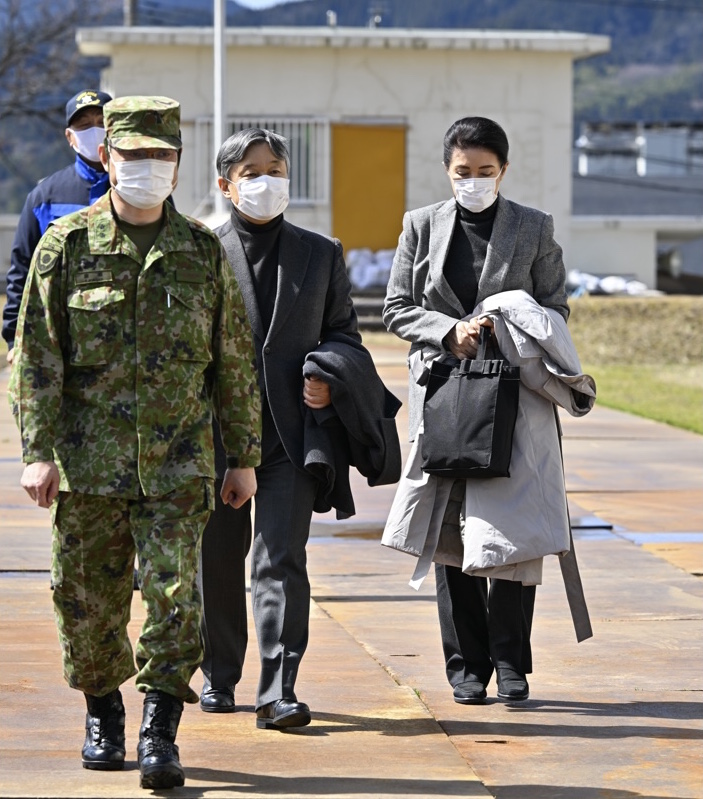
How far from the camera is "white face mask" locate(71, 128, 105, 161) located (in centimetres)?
722

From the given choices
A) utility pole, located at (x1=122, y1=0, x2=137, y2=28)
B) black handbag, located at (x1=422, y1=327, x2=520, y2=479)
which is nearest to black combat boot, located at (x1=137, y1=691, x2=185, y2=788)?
black handbag, located at (x1=422, y1=327, x2=520, y2=479)

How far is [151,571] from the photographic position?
14.8 feet

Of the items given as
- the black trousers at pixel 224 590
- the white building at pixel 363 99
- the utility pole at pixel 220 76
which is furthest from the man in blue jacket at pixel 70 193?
the white building at pixel 363 99

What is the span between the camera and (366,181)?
27.3 m

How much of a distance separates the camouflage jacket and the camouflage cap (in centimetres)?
22

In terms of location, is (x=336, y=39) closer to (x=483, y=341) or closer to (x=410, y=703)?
(x=483, y=341)

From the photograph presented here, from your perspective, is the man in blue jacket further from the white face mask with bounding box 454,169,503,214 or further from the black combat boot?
the black combat boot

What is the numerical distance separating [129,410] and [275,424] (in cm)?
90

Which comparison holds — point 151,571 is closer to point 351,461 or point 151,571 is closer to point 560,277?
point 351,461

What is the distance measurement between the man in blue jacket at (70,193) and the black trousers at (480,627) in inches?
101

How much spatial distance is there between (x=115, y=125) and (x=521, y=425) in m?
1.85

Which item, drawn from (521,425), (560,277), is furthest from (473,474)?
(560,277)

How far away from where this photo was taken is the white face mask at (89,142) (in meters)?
7.22

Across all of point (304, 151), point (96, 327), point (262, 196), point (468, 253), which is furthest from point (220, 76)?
point (96, 327)
